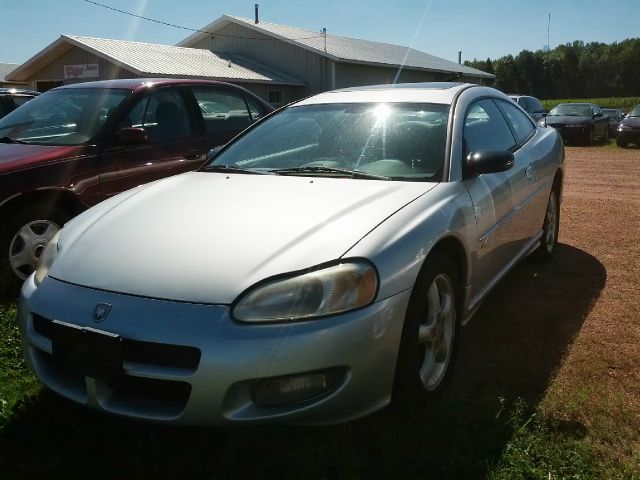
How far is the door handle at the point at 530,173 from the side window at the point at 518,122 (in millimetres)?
229

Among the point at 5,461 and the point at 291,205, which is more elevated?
the point at 291,205

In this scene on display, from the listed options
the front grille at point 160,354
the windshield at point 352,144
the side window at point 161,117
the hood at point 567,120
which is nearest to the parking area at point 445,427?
the front grille at point 160,354

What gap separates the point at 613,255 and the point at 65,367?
4731 mm

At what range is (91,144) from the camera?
189 inches

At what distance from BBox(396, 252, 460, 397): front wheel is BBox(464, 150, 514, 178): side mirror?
608 millimetres

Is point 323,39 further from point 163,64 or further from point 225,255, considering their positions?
point 225,255

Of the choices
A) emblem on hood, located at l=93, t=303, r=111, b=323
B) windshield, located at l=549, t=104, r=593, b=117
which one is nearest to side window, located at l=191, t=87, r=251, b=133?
emblem on hood, located at l=93, t=303, r=111, b=323

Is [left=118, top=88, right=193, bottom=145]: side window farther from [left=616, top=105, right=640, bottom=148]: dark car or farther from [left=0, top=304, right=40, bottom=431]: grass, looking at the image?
[left=616, top=105, right=640, bottom=148]: dark car

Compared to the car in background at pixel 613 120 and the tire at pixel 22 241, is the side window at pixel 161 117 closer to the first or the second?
the tire at pixel 22 241

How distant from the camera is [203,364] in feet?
6.84

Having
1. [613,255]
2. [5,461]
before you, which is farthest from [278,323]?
[613,255]

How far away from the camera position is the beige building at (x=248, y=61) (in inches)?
843

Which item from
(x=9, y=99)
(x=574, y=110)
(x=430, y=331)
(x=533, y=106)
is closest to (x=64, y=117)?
(x=430, y=331)

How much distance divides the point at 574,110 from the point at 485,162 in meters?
19.3
